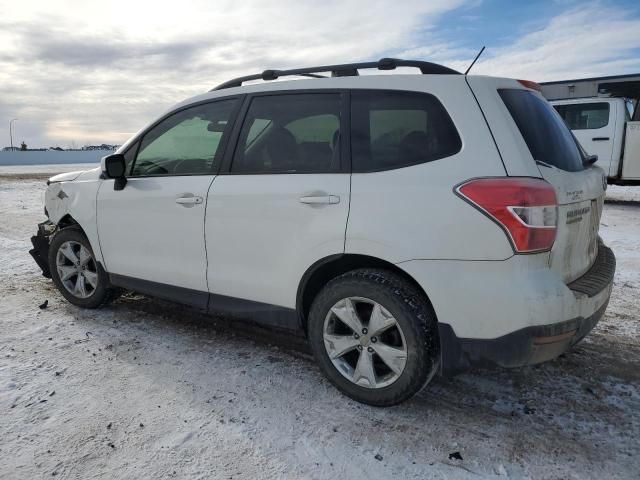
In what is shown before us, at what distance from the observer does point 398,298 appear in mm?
2650

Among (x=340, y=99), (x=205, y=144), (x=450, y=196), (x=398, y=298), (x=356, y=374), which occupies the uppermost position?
(x=340, y=99)

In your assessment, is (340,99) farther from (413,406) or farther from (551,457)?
(551,457)

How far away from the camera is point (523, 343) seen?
2432 millimetres

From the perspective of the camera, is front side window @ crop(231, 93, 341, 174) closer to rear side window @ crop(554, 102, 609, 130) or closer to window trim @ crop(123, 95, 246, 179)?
window trim @ crop(123, 95, 246, 179)

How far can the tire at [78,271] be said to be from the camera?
436 cm

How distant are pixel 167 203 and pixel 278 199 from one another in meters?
1.02

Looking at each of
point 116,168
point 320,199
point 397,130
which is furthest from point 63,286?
point 397,130

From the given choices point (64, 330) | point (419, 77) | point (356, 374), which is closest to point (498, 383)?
point (356, 374)

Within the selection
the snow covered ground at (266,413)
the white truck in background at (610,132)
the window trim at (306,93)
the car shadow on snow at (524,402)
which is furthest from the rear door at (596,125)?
the window trim at (306,93)

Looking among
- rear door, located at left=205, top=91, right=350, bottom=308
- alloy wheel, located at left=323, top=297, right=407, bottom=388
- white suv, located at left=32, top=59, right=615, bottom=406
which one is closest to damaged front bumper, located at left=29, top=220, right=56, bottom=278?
white suv, located at left=32, top=59, right=615, bottom=406

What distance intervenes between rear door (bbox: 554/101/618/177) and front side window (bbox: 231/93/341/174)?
9.18 metres

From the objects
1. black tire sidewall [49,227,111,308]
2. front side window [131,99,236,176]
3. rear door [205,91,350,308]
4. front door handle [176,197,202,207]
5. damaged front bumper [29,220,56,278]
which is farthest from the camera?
damaged front bumper [29,220,56,278]

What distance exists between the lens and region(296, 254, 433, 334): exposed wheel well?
2.77 metres

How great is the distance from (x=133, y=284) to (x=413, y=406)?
7.87 feet
